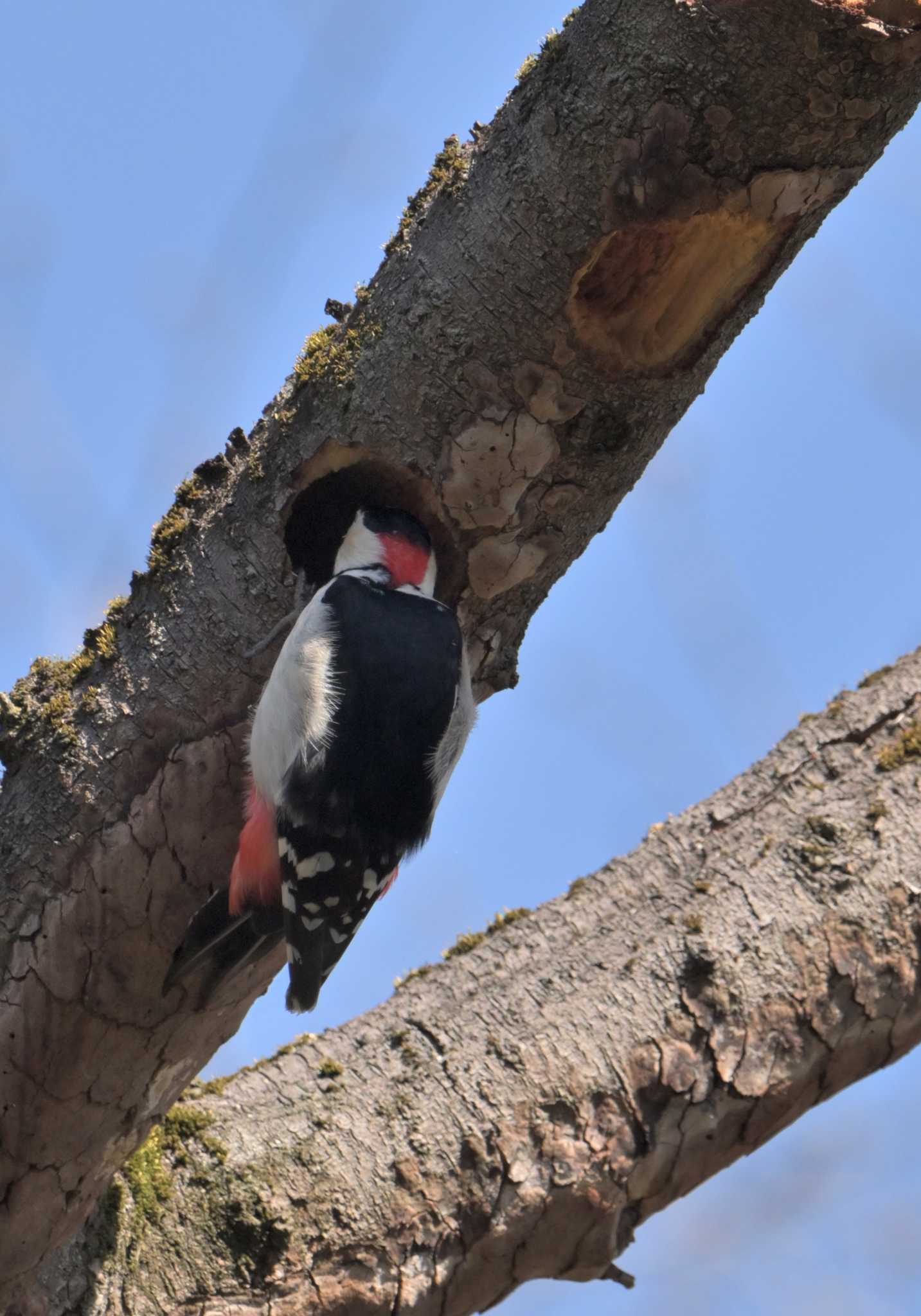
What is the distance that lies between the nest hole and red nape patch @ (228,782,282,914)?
455 mm

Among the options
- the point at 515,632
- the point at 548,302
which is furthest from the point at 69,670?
the point at 548,302

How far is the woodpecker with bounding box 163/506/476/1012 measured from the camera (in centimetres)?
246

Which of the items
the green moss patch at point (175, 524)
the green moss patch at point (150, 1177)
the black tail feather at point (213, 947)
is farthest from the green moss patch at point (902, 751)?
the green moss patch at point (150, 1177)

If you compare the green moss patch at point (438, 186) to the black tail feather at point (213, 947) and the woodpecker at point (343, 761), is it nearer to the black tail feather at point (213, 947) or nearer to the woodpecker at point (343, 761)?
the woodpecker at point (343, 761)

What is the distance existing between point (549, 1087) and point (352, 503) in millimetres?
1214

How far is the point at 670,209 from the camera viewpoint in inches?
81.5

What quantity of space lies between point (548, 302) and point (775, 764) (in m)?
1.33

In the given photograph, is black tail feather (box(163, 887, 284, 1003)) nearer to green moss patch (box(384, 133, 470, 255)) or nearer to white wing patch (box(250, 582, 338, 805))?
white wing patch (box(250, 582, 338, 805))

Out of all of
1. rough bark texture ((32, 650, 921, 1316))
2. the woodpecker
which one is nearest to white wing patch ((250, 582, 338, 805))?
the woodpecker

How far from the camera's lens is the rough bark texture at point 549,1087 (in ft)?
8.22

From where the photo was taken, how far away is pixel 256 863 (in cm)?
247

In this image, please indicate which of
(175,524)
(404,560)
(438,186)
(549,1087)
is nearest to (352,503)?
(404,560)

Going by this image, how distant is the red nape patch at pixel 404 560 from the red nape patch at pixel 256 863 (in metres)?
0.62

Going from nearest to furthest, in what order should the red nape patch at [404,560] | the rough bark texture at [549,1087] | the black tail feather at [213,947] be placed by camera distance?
the black tail feather at [213,947] → the rough bark texture at [549,1087] → the red nape patch at [404,560]
